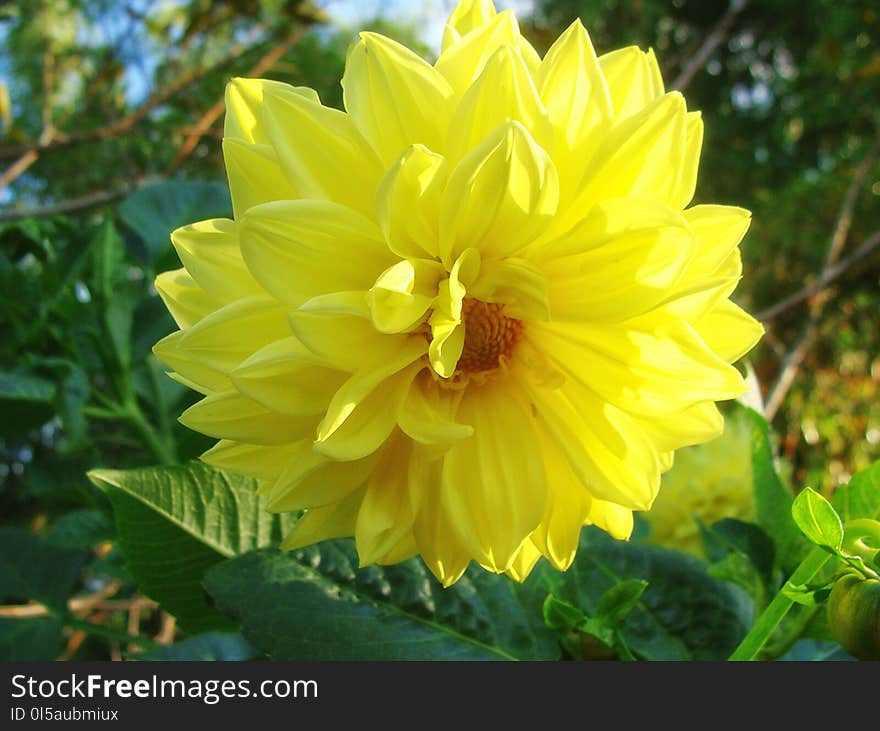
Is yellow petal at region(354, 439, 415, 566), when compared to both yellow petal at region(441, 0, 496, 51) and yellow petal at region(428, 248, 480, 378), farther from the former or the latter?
yellow petal at region(441, 0, 496, 51)

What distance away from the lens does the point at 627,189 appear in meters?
0.37

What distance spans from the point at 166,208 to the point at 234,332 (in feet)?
1.56

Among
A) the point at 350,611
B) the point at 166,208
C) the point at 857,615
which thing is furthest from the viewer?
the point at 166,208

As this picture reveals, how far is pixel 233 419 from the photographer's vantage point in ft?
1.22

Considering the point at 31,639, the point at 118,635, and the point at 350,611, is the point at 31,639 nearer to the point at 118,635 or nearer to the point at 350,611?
the point at 118,635

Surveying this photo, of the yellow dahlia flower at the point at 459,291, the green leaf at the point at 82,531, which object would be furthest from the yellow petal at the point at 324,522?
the green leaf at the point at 82,531

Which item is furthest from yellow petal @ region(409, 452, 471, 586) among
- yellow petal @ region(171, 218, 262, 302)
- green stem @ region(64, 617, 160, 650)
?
green stem @ region(64, 617, 160, 650)

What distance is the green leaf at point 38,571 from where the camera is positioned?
26.4 inches

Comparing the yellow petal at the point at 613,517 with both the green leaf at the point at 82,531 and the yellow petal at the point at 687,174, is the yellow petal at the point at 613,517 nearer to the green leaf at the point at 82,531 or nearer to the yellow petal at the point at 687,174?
the yellow petal at the point at 687,174

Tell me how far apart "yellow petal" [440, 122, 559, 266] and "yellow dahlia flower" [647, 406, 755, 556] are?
500 millimetres

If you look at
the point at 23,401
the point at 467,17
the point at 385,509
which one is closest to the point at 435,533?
the point at 385,509

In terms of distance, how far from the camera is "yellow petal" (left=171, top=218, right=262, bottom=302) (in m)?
0.38

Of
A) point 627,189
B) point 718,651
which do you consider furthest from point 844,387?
point 627,189

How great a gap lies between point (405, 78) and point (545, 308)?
11 centimetres
